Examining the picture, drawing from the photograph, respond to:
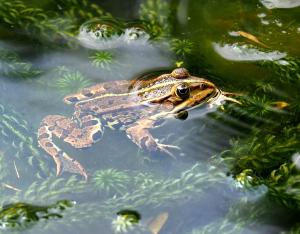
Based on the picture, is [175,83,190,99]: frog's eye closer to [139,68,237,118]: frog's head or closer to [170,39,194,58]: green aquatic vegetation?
[139,68,237,118]: frog's head

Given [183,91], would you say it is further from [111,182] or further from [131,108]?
[111,182]

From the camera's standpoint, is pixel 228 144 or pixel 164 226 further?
pixel 228 144

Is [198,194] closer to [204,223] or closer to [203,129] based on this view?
[204,223]

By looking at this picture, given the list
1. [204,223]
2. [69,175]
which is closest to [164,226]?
[204,223]

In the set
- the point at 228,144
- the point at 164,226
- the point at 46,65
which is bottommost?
the point at 164,226

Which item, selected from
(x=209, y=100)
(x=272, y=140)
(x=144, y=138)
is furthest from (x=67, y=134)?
(x=272, y=140)

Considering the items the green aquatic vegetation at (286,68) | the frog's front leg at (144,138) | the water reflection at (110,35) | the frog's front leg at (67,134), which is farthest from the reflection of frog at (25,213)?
the green aquatic vegetation at (286,68)

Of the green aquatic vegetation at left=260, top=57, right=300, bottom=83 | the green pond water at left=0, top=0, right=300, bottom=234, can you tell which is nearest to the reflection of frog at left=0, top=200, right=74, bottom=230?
the green pond water at left=0, top=0, right=300, bottom=234
